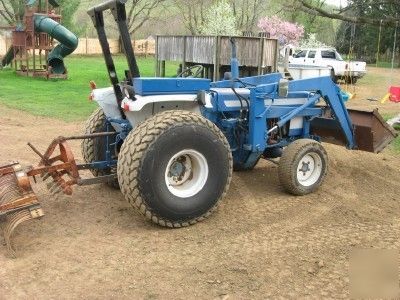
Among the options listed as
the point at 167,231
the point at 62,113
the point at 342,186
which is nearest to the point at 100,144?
the point at 167,231

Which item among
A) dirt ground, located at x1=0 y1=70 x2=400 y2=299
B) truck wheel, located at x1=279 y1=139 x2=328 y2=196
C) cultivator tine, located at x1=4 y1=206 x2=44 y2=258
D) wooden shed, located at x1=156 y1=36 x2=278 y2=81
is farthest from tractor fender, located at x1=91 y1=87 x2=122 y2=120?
wooden shed, located at x1=156 y1=36 x2=278 y2=81

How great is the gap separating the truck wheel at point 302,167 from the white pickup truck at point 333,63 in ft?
65.2

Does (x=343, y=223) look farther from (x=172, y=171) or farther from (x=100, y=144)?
(x=100, y=144)

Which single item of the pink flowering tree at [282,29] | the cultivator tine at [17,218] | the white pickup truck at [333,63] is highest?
the pink flowering tree at [282,29]

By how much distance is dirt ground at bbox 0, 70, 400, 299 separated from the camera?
3984mm

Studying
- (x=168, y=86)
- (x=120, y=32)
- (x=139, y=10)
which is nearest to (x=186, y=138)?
(x=168, y=86)

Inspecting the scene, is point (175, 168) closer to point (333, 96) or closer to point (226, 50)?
point (333, 96)

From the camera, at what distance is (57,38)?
→ 2022 centimetres

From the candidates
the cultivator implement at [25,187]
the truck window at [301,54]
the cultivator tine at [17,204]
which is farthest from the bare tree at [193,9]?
the cultivator tine at [17,204]

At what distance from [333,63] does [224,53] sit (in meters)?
11.6

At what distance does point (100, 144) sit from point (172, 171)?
4.48 ft

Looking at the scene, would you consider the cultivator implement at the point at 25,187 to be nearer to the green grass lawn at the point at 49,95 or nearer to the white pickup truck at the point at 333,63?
the green grass lawn at the point at 49,95

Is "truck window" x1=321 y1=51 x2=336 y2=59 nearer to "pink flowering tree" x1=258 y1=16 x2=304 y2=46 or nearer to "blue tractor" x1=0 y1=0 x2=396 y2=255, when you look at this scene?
"pink flowering tree" x1=258 y1=16 x2=304 y2=46

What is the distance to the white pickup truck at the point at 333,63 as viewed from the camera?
2623 centimetres
